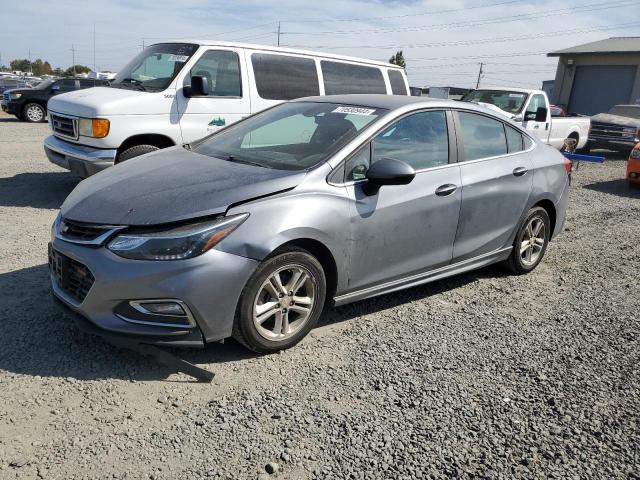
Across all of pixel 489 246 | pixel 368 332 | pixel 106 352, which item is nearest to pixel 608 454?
pixel 368 332

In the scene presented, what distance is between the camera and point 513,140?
5.05 meters

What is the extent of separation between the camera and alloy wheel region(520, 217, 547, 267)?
5.25 metres

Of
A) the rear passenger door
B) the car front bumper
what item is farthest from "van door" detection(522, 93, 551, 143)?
the car front bumper

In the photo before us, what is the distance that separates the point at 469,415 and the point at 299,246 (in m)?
1.40

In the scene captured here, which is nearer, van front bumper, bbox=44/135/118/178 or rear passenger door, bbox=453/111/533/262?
rear passenger door, bbox=453/111/533/262

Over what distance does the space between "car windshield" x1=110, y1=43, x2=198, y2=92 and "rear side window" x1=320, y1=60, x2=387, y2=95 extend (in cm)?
206

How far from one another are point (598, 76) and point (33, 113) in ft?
90.5

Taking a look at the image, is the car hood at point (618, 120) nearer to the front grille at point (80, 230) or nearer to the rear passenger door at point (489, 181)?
the rear passenger door at point (489, 181)

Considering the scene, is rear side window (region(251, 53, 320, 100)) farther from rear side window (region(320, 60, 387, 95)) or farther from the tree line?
the tree line

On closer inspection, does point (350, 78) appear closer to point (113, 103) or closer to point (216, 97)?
point (216, 97)

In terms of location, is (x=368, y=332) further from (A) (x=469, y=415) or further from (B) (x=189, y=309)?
(B) (x=189, y=309)

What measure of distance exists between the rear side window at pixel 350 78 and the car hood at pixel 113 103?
247 centimetres

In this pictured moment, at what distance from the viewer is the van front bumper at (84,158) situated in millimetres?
6582

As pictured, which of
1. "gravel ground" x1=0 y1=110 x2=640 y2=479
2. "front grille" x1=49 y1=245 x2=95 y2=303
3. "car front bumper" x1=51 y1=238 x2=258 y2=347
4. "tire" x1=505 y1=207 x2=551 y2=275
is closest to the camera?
"gravel ground" x1=0 y1=110 x2=640 y2=479
